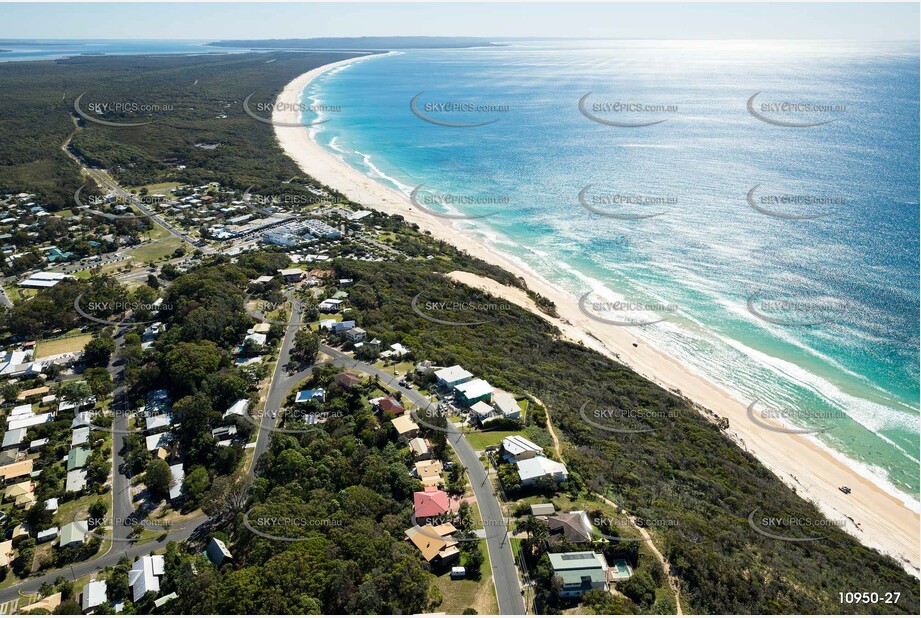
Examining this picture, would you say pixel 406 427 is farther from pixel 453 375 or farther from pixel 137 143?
pixel 137 143

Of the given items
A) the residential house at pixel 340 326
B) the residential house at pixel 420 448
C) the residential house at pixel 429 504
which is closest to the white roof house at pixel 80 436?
the residential house at pixel 340 326

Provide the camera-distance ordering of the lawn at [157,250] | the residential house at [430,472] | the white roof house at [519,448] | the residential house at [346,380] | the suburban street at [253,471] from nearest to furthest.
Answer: the suburban street at [253,471] → the residential house at [430,472] → the white roof house at [519,448] → the residential house at [346,380] → the lawn at [157,250]

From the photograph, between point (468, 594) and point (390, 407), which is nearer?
point (468, 594)

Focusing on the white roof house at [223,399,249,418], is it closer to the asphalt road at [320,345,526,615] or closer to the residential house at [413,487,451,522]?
the asphalt road at [320,345,526,615]

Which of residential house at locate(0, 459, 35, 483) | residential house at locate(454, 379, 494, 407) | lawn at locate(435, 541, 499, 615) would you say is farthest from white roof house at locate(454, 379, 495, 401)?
residential house at locate(0, 459, 35, 483)

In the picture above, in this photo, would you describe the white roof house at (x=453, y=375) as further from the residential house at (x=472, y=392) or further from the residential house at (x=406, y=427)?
the residential house at (x=406, y=427)

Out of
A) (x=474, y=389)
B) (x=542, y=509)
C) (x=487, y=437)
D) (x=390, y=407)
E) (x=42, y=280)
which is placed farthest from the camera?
(x=42, y=280)

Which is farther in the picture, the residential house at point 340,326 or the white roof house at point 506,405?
the residential house at point 340,326

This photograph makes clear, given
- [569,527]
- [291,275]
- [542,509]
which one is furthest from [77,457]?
[569,527]
